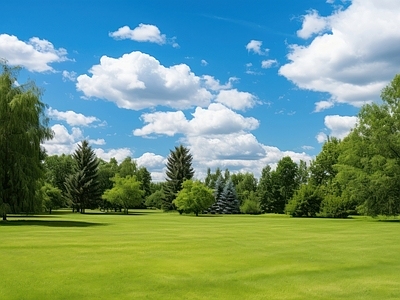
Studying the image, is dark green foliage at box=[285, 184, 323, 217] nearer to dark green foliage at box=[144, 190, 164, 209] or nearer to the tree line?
the tree line

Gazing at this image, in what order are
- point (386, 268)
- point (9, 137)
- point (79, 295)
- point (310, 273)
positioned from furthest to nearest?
point (9, 137), point (386, 268), point (310, 273), point (79, 295)

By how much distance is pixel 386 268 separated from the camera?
1647 centimetres

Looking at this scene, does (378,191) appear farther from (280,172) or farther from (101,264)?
(280,172)

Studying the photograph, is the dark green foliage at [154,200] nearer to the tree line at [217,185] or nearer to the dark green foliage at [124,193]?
the tree line at [217,185]

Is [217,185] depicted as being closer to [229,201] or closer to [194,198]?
[229,201]

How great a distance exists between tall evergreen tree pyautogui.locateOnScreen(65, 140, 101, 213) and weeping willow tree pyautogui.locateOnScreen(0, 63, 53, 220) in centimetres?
5450

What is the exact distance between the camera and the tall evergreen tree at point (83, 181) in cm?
9819

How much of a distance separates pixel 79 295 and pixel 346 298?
709cm

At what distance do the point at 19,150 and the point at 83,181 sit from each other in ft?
183

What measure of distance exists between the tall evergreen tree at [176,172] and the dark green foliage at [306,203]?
3038 centimetres

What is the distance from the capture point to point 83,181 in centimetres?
9838

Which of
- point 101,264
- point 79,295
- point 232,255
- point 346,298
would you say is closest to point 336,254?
point 232,255

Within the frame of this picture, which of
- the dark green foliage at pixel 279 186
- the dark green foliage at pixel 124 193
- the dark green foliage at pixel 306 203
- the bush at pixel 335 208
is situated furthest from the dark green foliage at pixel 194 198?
the dark green foliage at pixel 279 186

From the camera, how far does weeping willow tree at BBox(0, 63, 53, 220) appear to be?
140 feet
